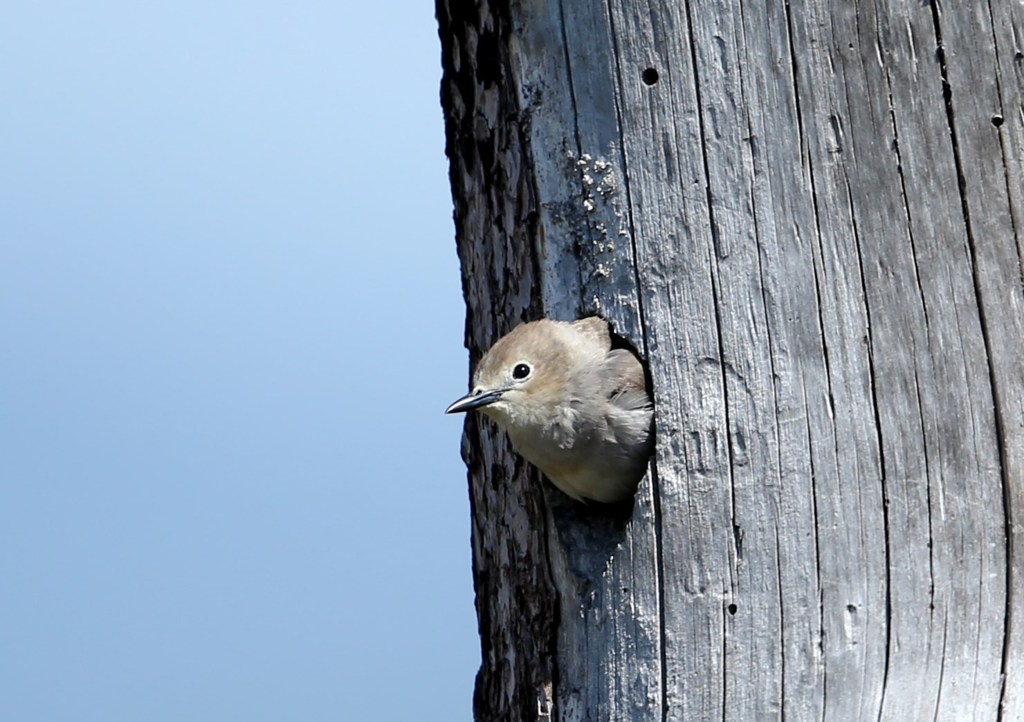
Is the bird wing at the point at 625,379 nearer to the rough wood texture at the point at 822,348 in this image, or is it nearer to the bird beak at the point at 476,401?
the rough wood texture at the point at 822,348

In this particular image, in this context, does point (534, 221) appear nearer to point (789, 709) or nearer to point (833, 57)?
point (833, 57)

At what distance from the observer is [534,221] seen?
3939 mm

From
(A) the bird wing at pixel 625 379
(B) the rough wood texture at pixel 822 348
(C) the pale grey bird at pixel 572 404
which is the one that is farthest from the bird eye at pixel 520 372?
(B) the rough wood texture at pixel 822 348

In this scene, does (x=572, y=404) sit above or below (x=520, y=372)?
below

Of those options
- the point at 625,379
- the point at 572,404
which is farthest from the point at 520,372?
the point at 625,379

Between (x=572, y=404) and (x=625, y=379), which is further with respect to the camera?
(x=572, y=404)

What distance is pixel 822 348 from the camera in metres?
3.50

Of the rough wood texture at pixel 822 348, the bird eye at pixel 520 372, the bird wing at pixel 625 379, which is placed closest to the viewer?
the rough wood texture at pixel 822 348

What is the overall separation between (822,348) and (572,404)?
0.85m

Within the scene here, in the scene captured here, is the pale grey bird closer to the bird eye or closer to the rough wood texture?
the bird eye

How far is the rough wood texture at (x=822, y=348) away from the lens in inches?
137

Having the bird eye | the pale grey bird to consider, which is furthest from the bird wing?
the bird eye

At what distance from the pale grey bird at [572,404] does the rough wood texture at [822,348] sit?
0.14 m

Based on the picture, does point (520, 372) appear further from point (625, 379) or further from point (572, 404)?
point (625, 379)
